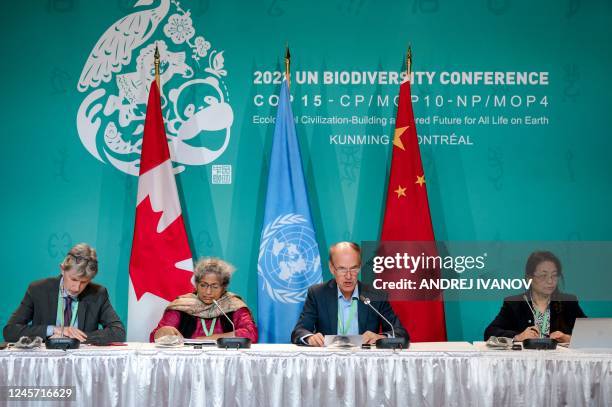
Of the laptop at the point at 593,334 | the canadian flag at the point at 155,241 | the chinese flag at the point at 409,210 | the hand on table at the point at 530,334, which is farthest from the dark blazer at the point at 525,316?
the canadian flag at the point at 155,241

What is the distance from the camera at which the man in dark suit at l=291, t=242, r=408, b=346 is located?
4051 millimetres

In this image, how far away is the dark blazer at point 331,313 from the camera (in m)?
4.09

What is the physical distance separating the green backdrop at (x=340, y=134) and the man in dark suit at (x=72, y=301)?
3.01ft

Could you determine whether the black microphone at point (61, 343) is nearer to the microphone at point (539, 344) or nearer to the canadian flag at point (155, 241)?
the canadian flag at point (155, 241)

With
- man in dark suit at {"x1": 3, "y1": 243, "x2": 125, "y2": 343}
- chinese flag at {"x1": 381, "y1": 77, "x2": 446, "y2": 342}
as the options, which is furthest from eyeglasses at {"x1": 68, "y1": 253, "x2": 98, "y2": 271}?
chinese flag at {"x1": 381, "y1": 77, "x2": 446, "y2": 342}

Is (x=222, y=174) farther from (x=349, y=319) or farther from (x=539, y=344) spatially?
(x=539, y=344)

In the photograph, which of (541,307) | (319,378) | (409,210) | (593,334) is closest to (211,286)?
(319,378)

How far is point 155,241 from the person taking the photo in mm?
4617

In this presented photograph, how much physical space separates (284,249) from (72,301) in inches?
51.3

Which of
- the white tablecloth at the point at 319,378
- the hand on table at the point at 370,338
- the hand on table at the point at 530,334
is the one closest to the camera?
the white tablecloth at the point at 319,378

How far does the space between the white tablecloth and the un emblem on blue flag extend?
139cm

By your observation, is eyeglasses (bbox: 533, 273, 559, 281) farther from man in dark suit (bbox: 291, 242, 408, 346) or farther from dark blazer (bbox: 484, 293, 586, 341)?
man in dark suit (bbox: 291, 242, 408, 346)

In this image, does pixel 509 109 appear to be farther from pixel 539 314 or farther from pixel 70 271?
pixel 70 271

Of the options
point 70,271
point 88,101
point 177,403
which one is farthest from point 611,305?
point 88,101
